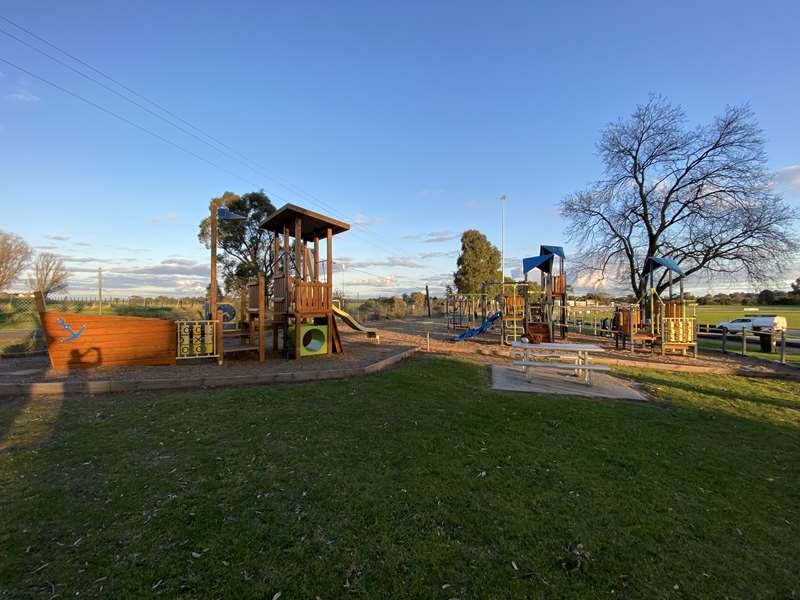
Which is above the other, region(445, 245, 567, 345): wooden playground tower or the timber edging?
region(445, 245, 567, 345): wooden playground tower

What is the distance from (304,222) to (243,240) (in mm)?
11436

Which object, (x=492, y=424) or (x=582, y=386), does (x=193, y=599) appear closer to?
(x=492, y=424)

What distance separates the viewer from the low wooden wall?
809 centimetres

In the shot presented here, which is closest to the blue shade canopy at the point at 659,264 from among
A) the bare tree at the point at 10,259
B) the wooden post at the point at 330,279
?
the wooden post at the point at 330,279

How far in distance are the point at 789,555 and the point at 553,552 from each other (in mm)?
1704

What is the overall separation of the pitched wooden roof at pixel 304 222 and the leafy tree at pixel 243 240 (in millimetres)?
9710

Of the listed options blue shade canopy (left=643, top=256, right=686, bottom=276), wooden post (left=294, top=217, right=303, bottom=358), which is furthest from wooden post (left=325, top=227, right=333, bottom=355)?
blue shade canopy (left=643, top=256, right=686, bottom=276)

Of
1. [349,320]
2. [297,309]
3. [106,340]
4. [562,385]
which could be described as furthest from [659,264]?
[106,340]

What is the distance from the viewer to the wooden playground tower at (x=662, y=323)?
44.4 feet

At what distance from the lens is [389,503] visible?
307 centimetres

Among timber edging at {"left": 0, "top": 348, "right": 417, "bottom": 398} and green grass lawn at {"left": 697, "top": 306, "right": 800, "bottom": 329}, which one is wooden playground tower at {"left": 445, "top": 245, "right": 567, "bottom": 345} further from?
green grass lawn at {"left": 697, "top": 306, "right": 800, "bottom": 329}

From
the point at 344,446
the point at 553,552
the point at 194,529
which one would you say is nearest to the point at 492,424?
the point at 344,446

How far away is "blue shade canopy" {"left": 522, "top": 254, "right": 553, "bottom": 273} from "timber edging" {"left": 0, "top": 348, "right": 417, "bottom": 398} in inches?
423

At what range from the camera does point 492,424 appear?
523 cm
